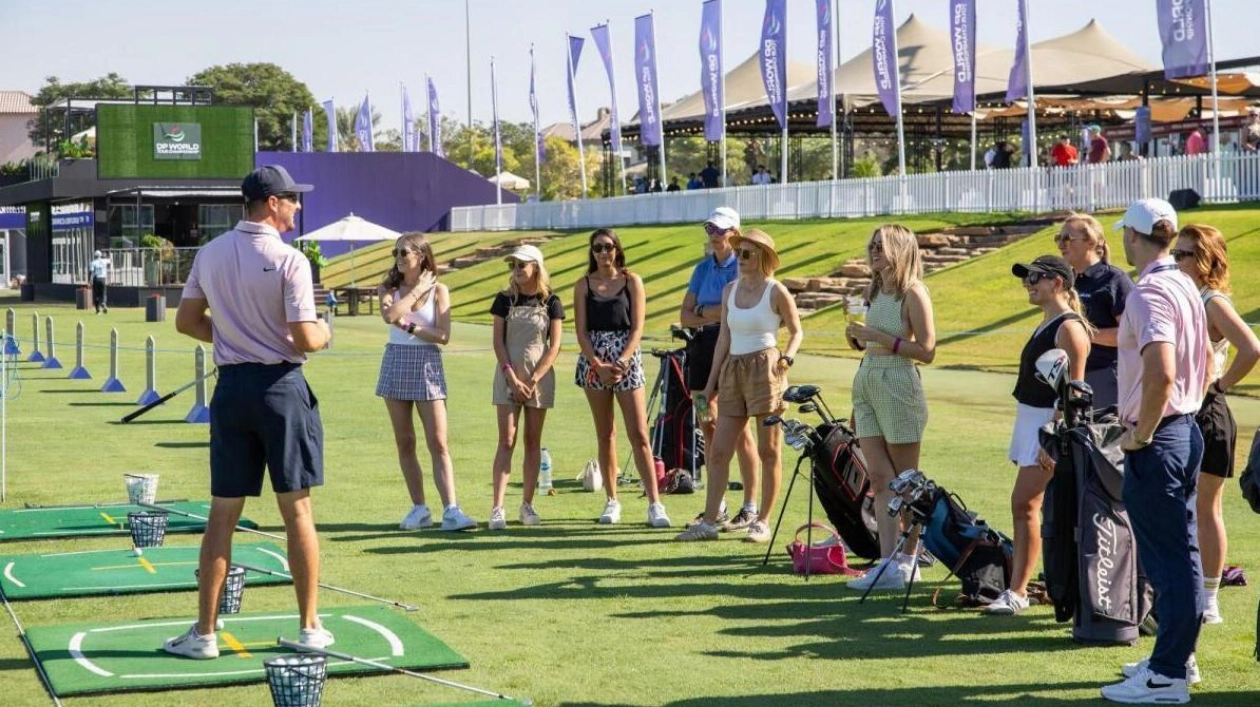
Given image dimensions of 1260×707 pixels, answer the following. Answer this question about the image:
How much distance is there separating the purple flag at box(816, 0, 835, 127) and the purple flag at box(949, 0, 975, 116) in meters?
3.89

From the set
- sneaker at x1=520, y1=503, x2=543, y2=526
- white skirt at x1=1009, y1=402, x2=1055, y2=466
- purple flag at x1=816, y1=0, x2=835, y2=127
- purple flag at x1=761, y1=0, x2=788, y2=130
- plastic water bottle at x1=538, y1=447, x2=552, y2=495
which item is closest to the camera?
white skirt at x1=1009, y1=402, x2=1055, y2=466

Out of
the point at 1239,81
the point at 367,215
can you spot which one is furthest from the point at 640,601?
the point at 367,215

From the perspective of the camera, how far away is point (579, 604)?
27.6ft

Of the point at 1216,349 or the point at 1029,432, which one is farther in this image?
the point at 1216,349

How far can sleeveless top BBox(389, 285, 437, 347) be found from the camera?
10.5 metres

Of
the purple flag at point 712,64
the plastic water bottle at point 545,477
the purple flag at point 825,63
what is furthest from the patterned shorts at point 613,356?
the purple flag at point 712,64

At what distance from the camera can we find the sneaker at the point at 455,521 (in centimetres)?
1062

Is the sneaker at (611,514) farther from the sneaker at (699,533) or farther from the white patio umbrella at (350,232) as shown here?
the white patio umbrella at (350,232)

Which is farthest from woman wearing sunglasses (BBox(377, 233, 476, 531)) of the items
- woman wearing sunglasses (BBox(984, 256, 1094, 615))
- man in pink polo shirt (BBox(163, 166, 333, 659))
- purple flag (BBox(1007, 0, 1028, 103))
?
purple flag (BBox(1007, 0, 1028, 103))

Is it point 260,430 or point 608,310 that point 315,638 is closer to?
point 260,430

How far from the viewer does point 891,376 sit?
8531mm

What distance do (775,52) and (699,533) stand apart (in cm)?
3389

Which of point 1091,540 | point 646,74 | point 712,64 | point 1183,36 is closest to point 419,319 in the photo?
point 1091,540

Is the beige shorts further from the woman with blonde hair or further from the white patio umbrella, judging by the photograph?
the white patio umbrella
